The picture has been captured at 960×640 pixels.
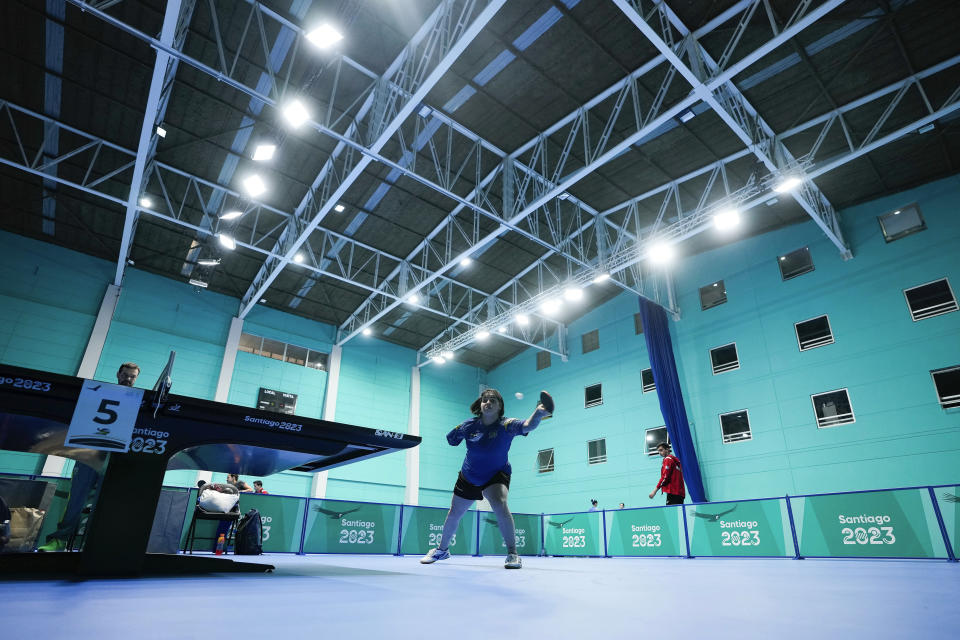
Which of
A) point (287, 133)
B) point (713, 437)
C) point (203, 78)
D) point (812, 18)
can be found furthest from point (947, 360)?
point (203, 78)

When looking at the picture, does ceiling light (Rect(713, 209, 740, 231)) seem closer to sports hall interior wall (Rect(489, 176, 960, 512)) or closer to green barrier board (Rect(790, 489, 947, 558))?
sports hall interior wall (Rect(489, 176, 960, 512))

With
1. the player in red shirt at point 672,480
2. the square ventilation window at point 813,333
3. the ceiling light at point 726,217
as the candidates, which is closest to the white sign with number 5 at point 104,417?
the player in red shirt at point 672,480

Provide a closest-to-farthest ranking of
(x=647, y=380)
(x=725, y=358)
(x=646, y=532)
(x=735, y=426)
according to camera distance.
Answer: (x=646, y=532)
(x=735, y=426)
(x=725, y=358)
(x=647, y=380)

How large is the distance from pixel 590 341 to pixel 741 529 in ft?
36.7

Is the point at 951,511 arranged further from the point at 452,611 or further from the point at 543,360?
the point at 543,360

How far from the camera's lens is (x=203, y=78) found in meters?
9.78

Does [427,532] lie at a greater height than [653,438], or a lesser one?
lesser

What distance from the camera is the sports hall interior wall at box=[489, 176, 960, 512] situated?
11362mm

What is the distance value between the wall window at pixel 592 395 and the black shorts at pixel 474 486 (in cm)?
1372

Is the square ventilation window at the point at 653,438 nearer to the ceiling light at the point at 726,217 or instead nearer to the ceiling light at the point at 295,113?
the ceiling light at the point at 726,217

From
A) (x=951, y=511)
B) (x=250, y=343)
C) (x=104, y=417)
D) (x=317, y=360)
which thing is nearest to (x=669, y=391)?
(x=951, y=511)

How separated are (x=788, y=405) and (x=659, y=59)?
31.8 ft

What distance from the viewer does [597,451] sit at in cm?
1725

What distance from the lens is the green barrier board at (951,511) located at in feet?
20.4
